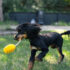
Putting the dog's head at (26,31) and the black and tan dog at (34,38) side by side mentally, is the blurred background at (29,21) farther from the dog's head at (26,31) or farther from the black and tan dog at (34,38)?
the dog's head at (26,31)

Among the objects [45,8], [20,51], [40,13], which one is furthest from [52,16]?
[20,51]

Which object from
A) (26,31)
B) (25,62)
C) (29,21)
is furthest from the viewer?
(29,21)

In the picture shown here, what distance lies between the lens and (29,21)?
2214 cm

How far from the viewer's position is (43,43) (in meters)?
4.52

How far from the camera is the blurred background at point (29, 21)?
5327 mm

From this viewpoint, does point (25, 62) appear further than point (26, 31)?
Yes

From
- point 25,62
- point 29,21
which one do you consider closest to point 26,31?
point 25,62

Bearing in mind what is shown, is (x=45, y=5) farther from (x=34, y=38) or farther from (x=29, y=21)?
(x=34, y=38)

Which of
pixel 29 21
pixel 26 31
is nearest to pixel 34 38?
pixel 26 31

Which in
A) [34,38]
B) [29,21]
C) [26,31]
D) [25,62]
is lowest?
[29,21]

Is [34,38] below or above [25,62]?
above

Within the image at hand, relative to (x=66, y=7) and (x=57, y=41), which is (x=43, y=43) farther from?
(x=66, y=7)

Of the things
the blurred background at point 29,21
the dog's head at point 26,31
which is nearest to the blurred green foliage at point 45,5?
the blurred background at point 29,21

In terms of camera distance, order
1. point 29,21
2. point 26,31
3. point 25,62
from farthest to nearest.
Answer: point 29,21 → point 25,62 → point 26,31
